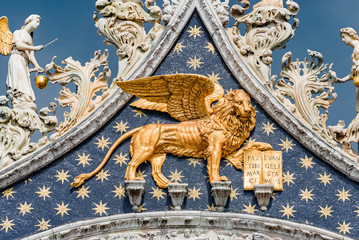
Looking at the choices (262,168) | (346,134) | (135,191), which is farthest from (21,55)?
(346,134)

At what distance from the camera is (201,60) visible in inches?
640

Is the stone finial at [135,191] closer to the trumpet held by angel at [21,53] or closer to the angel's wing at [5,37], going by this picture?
the trumpet held by angel at [21,53]

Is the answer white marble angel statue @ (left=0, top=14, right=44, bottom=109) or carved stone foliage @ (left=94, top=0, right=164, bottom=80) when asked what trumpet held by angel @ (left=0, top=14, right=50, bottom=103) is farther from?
carved stone foliage @ (left=94, top=0, right=164, bottom=80)

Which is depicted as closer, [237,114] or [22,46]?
[237,114]

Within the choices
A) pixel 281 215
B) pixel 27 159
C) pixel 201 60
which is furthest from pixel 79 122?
pixel 281 215

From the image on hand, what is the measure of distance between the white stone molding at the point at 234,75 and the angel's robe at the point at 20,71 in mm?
954

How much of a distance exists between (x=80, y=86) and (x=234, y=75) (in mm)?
2117

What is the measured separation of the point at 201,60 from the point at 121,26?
124 cm

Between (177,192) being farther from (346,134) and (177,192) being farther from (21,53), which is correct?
(21,53)

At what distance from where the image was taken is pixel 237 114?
15500 millimetres

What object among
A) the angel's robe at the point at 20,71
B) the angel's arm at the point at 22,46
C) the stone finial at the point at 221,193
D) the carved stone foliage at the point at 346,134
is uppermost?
the angel's arm at the point at 22,46

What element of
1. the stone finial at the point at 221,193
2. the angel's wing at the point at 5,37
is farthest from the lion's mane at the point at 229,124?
the angel's wing at the point at 5,37

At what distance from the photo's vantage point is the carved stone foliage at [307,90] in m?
15.7

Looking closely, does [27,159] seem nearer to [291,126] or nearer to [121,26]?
[121,26]
